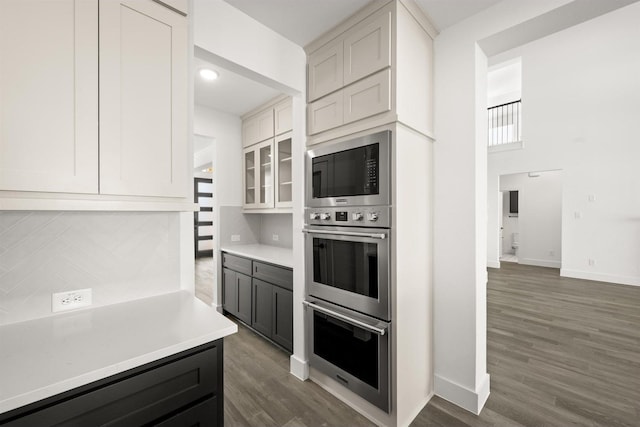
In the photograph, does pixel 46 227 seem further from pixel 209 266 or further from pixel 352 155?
pixel 209 266

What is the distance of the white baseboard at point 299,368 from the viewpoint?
2.32 meters

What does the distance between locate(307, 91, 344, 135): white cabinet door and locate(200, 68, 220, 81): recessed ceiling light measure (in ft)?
3.79

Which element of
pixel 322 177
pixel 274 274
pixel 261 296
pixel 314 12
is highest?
pixel 314 12

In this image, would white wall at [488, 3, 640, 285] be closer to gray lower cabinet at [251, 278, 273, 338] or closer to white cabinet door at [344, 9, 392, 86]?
white cabinet door at [344, 9, 392, 86]

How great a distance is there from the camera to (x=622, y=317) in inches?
Answer: 138

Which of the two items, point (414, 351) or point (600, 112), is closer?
point (414, 351)

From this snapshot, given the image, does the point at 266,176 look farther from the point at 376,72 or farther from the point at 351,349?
the point at 351,349

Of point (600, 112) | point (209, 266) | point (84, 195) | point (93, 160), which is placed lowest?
point (209, 266)

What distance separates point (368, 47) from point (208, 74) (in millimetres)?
1701

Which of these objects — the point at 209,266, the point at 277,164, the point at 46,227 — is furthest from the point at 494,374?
the point at 209,266

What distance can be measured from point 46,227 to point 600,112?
785 centimetres

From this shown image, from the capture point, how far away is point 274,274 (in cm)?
276

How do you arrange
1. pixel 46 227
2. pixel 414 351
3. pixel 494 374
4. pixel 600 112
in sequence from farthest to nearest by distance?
pixel 600 112 → pixel 494 374 → pixel 414 351 → pixel 46 227

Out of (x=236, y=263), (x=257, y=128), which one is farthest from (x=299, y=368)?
(x=257, y=128)
